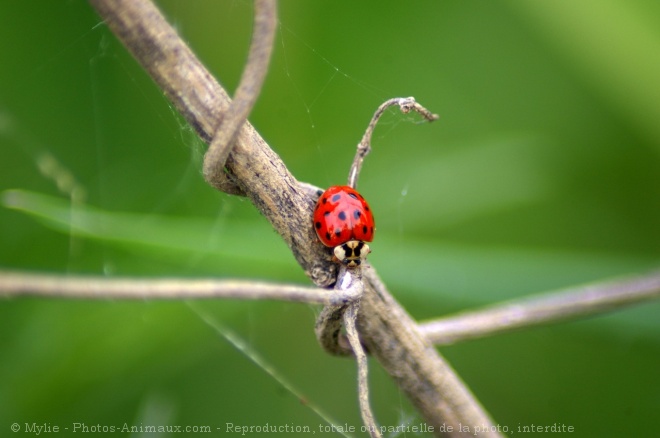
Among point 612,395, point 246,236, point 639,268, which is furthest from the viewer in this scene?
point 612,395

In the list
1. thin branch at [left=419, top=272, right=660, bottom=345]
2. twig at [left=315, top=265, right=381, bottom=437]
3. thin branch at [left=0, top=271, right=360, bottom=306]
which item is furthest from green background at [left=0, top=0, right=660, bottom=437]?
thin branch at [left=0, top=271, right=360, bottom=306]

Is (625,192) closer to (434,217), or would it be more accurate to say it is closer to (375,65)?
(434,217)

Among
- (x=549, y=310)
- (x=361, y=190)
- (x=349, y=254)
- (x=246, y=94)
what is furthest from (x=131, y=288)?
(x=361, y=190)

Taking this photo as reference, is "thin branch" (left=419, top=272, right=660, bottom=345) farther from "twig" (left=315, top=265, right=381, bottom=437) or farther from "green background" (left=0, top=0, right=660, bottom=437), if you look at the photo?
"green background" (left=0, top=0, right=660, bottom=437)

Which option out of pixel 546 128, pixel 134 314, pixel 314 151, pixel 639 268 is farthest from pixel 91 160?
pixel 639 268

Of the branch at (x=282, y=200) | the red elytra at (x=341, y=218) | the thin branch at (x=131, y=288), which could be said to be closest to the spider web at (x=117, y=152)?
the red elytra at (x=341, y=218)

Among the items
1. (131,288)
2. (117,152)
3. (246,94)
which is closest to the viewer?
(131,288)

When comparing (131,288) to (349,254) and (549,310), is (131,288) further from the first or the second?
(549,310)
